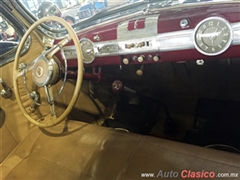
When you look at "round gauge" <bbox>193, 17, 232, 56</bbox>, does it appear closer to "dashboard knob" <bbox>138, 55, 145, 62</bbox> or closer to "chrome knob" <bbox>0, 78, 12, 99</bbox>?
"dashboard knob" <bbox>138, 55, 145, 62</bbox>

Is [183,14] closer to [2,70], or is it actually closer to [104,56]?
[104,56]

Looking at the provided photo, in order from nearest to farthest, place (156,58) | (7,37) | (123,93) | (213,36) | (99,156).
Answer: (213,36), (99,156), (156,58), (7,37), (123,93)

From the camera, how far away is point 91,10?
1.71 metres

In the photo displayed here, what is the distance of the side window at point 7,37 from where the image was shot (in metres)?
1.62

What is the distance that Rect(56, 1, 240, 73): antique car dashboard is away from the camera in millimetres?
1072

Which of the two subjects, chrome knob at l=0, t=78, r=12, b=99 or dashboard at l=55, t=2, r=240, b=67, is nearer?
dashboard at l=55, t=2, r=240, b=67

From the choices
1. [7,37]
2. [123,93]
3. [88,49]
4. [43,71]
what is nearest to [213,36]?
[88,49]

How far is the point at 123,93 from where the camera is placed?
2.08 meters

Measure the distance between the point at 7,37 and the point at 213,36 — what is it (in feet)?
4.61

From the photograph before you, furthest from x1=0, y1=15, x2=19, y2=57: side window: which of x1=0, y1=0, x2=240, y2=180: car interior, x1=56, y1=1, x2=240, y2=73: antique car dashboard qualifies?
x1=56, y1=1, x2=240, y2=73: antique car dashboard

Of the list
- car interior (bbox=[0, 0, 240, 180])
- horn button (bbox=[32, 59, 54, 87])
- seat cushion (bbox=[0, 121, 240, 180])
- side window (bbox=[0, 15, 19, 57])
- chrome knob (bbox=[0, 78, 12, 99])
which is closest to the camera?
seat cushion (bbox=[0, 121, 240, 180])

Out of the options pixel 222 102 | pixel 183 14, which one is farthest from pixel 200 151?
pixel 222 102

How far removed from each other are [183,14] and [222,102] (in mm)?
904

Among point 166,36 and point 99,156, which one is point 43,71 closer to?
point 99,156
